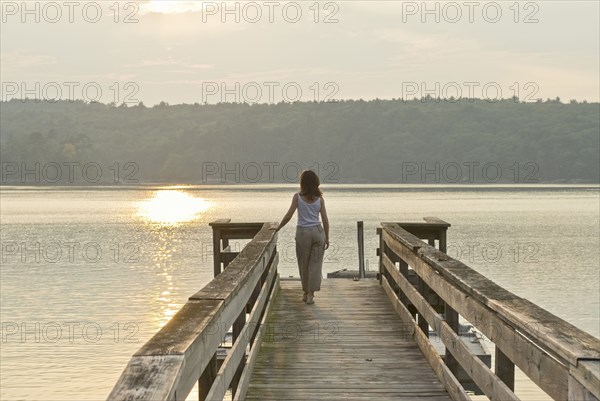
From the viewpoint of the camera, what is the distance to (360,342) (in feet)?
28.0

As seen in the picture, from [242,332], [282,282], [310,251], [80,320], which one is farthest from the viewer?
[80,320]

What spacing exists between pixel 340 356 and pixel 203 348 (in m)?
3.88

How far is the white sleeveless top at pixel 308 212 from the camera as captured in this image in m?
10.4

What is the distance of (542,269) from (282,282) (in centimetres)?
3661

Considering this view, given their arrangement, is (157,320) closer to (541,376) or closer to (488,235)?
(541,376)

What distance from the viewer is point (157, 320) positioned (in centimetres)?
2881

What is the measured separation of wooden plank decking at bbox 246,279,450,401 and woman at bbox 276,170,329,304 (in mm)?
569

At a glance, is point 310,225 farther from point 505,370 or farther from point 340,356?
point 505,370

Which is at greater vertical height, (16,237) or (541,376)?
(541,376)

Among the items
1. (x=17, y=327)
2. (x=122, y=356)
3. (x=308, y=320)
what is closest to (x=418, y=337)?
(x=308, y=320)

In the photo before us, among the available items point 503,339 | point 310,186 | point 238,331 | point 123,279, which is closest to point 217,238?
point 310,186

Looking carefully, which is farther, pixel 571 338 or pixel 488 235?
pixel 488 235

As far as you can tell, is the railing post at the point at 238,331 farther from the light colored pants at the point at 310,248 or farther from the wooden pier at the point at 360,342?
the light colored pants at the point at 310,248

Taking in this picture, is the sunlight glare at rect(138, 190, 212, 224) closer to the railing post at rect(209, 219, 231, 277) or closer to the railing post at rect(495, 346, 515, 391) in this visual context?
the railing post at rect(209, 219, 231, 277)
